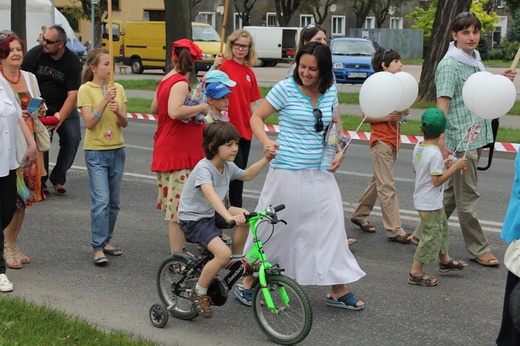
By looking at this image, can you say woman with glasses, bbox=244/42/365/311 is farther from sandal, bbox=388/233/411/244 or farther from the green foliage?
the green foliage

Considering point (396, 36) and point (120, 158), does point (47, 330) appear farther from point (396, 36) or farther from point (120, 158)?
point (396, 36)

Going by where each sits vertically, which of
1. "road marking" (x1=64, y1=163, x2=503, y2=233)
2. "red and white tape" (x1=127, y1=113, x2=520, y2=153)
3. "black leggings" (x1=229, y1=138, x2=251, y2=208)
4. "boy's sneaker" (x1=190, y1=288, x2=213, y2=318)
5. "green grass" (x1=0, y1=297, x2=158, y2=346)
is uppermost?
"black leggings" (x1=229, y1=138, x2=251, y2=208)

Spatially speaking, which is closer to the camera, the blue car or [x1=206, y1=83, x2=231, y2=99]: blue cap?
[x1=206, y1=83, x2=231, y2=99]: blue cap

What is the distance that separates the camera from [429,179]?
21.5 feet

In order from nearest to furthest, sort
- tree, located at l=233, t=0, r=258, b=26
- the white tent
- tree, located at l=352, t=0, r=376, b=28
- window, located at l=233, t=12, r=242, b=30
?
1. the white tent
2. tree, located at l=233, t=0, r=258, b=26
3. tree, located at l=352, t=0, r=376, b=28
4. window, located at l=233, t=12, r=242, b=30

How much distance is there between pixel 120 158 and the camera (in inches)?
285

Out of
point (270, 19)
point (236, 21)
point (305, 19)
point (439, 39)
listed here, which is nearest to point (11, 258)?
point (439, 39)

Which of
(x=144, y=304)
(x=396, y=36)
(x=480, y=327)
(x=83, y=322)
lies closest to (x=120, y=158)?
(x=144, y=304)

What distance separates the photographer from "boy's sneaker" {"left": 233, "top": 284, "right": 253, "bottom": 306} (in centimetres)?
599

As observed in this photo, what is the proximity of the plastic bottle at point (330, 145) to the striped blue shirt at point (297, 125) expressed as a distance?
32 millimetres

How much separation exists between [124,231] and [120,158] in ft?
4.18

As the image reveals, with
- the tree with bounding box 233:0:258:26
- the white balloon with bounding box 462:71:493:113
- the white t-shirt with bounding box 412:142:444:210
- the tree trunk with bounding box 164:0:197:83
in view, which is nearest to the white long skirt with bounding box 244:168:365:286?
the white t-shirt with bounding box 412:142:444:210

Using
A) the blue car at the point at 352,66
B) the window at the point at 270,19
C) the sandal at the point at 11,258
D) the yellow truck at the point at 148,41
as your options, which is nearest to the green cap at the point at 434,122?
the sandal at the point at 11,258

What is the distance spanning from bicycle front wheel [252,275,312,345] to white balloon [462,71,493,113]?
226 centimetres
